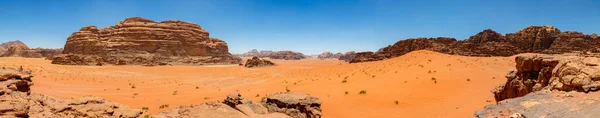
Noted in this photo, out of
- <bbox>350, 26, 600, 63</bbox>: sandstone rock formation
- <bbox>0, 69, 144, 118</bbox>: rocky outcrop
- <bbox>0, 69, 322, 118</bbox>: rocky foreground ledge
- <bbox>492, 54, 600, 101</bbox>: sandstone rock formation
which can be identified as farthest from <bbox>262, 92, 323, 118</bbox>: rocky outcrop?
<bbox>350, 26, 600, 63</bbox>: sandstone rock formation

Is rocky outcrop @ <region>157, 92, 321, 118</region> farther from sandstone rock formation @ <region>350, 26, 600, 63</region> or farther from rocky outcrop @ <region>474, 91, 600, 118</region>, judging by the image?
sandstone rock formation @ <region>350, 26, 600, 63</region>

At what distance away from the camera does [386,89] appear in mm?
14539

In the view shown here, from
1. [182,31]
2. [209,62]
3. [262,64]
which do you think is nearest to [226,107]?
[262,64]

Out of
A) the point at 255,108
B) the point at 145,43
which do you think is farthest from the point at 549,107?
the point at 145,43

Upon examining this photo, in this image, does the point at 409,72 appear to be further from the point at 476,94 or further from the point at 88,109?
the point at 88,109

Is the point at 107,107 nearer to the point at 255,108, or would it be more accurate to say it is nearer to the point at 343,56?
the point at 255,108

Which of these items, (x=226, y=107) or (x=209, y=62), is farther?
(x=209, y=62)

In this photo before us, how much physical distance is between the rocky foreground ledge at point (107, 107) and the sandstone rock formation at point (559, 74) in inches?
212

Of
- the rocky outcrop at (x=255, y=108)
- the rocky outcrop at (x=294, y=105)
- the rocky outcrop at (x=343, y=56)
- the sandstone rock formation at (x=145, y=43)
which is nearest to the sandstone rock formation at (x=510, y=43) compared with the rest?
the rocky outcrop at (x=294, y=105)

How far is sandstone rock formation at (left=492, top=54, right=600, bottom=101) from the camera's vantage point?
4.95 metres

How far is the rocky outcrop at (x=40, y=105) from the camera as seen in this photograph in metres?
4.59

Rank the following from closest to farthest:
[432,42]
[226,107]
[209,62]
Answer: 1. [226,107]
2. [432,42]
3. [209,62]

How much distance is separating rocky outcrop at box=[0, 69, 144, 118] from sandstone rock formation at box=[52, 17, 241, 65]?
43204mm

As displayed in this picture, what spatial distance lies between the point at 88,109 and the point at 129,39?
173ft
